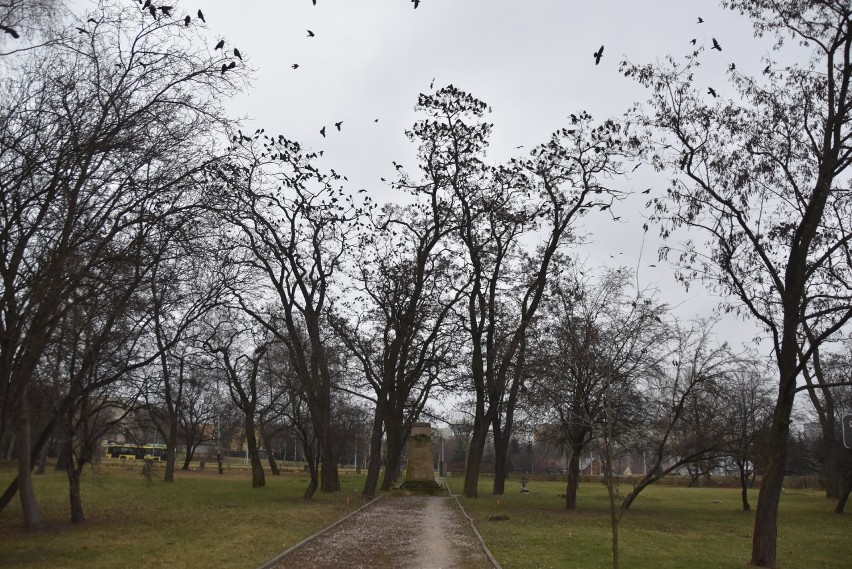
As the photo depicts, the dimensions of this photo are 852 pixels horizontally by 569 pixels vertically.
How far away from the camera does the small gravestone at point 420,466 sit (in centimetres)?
3056

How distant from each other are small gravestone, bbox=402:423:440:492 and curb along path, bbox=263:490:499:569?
976 cm

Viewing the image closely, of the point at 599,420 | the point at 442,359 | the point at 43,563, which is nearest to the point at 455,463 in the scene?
the point at 442,359

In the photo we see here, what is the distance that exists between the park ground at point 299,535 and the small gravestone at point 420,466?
344 centimetres

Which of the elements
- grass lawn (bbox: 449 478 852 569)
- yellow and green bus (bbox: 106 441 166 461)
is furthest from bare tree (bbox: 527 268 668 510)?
yellow and green bus (bbox: 106 441 166 461)

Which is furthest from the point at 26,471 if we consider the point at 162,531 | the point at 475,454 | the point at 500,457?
the point at 500,457

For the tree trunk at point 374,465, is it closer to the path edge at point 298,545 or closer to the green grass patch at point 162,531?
the green grass patch at point 162,531

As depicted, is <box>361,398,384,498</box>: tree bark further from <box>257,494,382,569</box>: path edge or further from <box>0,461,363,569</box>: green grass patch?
<box>257,494,382,569</box>: path edge

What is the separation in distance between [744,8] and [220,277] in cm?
1372

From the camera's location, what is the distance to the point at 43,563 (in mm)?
11078

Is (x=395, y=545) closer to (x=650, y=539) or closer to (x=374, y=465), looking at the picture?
(x=650, y=539)

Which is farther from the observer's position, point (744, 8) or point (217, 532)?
point (217, 532)

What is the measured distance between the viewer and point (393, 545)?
13695mm

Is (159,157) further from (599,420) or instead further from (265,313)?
(265,313)

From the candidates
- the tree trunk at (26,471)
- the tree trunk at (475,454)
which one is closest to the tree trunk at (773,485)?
the tree trunk at (26,471)
